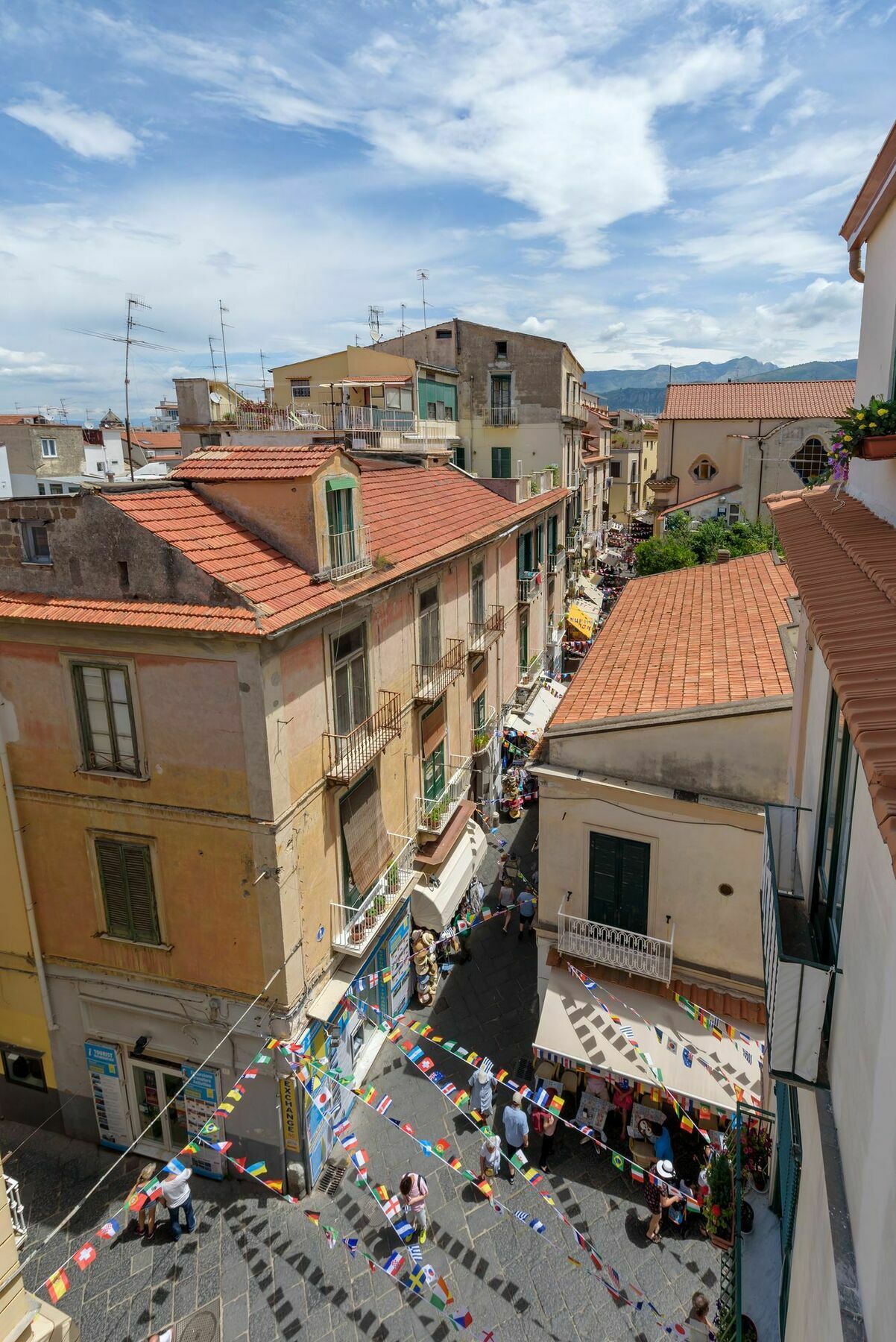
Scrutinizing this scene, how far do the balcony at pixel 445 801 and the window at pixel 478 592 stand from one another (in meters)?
3.79

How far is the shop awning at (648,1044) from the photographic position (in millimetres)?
11750

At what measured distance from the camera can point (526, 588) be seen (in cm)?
2577

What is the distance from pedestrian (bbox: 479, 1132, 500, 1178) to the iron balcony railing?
26.4 feet

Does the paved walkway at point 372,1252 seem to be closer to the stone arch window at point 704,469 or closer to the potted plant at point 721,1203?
the potted plant at point 721,1203

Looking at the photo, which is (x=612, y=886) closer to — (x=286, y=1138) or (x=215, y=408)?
(x=286, y=1138)

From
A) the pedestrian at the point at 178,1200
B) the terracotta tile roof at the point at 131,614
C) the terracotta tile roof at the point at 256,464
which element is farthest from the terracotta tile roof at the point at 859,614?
the pedestrian at the point at 178,1200

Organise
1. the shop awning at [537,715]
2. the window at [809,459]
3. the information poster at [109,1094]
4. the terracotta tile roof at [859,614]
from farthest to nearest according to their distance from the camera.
A: the window at [809,459], the shop awning at [537,715], the information poster at [109,1094], the terracotta tile roof at [859,614]

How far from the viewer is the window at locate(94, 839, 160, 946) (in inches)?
461

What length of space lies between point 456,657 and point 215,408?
1774cm

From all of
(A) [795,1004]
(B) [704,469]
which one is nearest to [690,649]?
(A) [795,1004]

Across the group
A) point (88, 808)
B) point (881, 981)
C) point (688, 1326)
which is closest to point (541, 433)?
point (88, 808)

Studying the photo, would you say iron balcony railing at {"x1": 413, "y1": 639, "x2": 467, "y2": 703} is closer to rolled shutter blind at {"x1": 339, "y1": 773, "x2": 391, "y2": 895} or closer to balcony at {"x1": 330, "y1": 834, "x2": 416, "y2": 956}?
rolled shutter blind at {"x1": 339, "y1": 773, "x2": 391, "y2": 895}

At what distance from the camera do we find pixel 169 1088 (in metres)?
12.9

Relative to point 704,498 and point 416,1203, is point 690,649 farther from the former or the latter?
point 704,498
